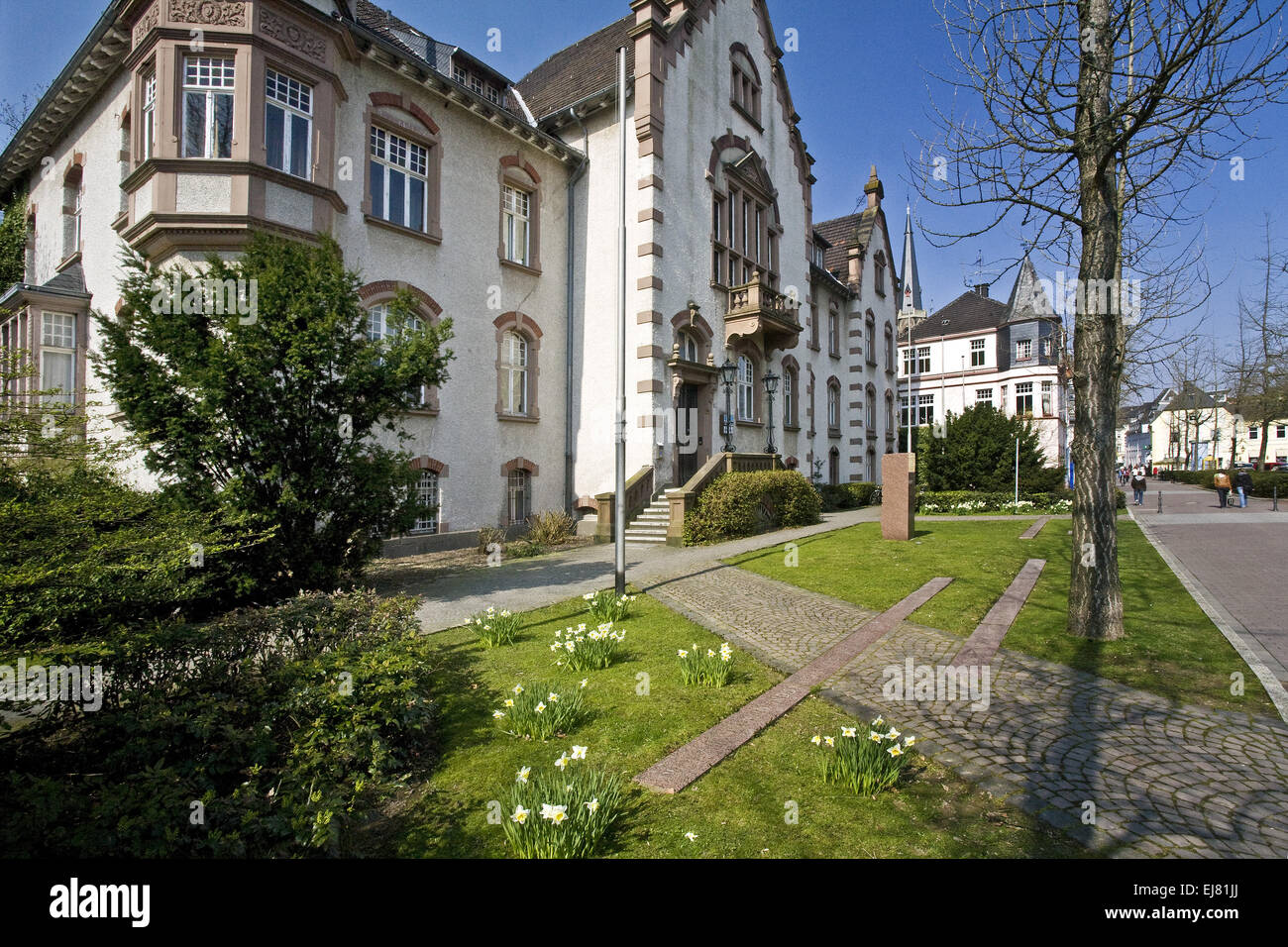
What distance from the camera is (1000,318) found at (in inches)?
2224

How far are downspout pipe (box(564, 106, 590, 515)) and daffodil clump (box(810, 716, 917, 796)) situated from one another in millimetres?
14928

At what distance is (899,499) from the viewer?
15305mm

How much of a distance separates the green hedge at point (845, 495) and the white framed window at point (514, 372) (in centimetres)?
1561

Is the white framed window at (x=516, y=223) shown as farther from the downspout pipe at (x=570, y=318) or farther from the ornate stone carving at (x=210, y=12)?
the ornate stone carving at (x=210, y=12)

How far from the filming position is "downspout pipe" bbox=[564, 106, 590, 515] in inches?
732

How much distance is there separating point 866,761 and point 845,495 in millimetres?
26771

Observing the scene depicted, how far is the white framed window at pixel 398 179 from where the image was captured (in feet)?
47.1

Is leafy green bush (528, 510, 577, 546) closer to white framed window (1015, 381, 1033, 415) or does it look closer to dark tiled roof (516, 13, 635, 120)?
dark tiled roof (516, 13, 635, 120)

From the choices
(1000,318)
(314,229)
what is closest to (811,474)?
(314,229)

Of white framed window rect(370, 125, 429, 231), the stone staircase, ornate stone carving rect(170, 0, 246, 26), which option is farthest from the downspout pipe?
ornate stone carving rect(170, 0, 246, 26)

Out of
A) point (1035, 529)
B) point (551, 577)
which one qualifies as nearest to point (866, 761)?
point (551, 577)

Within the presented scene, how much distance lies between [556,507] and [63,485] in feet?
42.4

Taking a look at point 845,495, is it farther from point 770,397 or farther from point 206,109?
point 206,109
